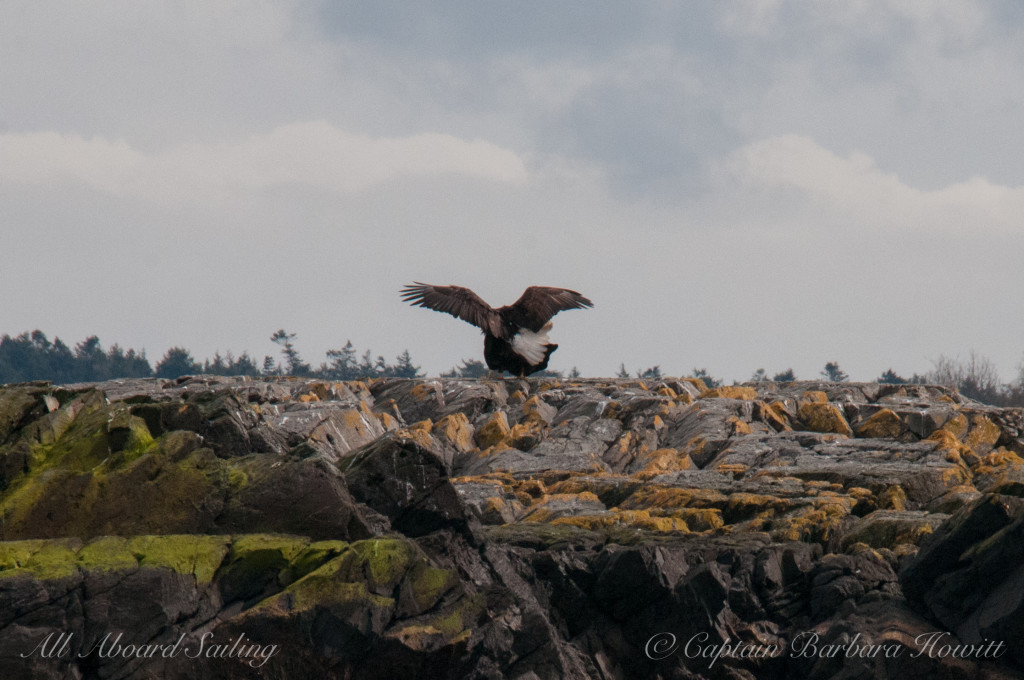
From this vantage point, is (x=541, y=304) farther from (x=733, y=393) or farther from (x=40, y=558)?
(x=40, y=558)

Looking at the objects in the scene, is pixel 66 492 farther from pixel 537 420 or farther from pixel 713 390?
pixel 713 390

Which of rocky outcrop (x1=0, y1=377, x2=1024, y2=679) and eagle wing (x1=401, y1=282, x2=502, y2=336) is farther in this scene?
eagle wing (x1=401, y1=282, x2=502, y2=336)

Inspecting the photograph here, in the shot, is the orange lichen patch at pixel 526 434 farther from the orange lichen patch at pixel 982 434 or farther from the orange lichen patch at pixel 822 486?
the orange lichen patch at pixel 982 434

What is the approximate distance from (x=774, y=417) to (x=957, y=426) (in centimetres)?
421

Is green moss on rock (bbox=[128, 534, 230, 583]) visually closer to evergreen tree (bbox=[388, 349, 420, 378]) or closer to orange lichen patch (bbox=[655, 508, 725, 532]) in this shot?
orange lichen patch (bbox=[655, 508, 725, 532])

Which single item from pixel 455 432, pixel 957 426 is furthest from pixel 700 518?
pixel 957 426

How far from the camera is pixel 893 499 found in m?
18.8

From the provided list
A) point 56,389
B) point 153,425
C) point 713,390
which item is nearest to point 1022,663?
point 153,425

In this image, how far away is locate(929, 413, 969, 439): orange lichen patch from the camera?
25078mm

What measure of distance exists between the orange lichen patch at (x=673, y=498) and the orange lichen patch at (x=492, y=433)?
7.24m

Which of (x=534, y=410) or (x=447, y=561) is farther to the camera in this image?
(x=534, y=410)

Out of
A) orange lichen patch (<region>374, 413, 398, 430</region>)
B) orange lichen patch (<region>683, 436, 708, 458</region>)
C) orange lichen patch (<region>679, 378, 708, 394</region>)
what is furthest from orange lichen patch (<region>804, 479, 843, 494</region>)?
orange lichen patch (<region>374, 413, 398, 430</region>)

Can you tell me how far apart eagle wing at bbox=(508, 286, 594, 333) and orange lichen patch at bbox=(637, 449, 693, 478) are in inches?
247

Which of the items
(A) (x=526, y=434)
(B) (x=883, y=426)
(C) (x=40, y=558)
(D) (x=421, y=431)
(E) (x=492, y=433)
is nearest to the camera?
(C) (x=40, y=558)
